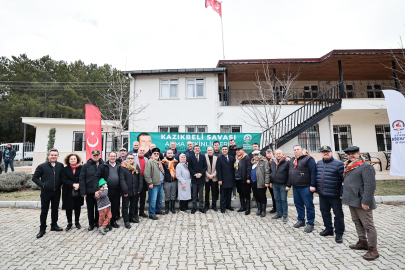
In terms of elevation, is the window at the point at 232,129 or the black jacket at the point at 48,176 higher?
the window at the point at 232,129

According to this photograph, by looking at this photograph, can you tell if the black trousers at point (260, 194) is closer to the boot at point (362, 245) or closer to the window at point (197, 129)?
the boot at point (362, 245)

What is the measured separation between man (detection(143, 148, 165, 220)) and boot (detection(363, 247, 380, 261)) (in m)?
4.61

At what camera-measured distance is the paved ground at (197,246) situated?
3.49 metres

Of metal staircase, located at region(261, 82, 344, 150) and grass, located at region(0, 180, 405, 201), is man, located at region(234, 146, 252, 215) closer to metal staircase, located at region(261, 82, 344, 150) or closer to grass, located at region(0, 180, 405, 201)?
grass, located at region(0, 180, 405, 201)

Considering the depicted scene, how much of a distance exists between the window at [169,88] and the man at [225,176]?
27.7ft

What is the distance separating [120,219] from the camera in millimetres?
5973

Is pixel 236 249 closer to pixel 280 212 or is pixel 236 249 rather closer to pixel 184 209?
pixel 280 212

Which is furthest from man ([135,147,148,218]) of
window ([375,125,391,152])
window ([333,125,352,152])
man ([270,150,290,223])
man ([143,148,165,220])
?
window ([375,125,391,152])

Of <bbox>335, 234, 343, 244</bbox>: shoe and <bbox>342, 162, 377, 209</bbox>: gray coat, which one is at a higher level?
<bbox>342, 162, 377, 209</bbox>: gray coat

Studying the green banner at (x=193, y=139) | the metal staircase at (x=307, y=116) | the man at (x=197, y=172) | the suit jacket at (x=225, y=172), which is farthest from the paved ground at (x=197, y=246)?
the metal staircase at (x=307, y=116)

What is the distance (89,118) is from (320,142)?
1291 cm

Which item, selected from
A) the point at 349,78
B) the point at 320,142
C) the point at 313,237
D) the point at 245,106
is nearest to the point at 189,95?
the point at 245,106

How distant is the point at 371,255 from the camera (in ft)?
11.7

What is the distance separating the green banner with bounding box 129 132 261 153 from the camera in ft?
35.4
